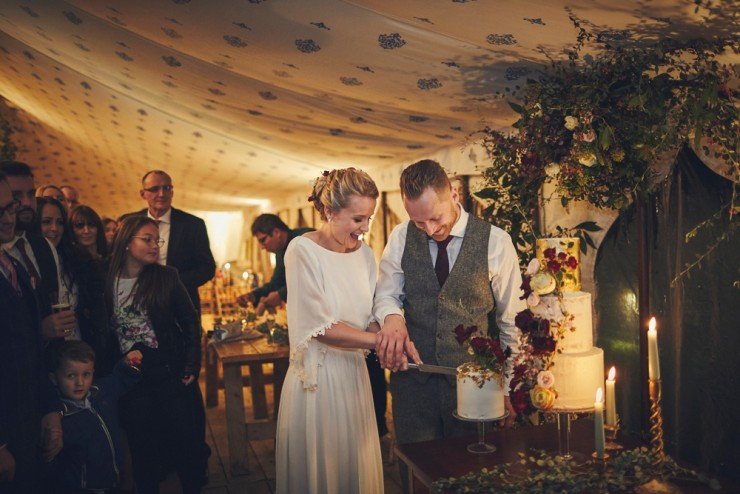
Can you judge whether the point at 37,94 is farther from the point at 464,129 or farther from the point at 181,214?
the point at 464,129

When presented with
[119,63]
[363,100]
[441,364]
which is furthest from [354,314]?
[119,63]

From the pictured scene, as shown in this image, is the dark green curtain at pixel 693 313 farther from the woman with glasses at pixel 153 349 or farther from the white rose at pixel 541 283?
the woman with glasses at pixel 153 349

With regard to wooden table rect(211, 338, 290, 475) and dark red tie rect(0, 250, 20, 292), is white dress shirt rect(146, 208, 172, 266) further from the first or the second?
dark red tie rect(0, 250, 20, 292)

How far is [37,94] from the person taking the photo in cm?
586

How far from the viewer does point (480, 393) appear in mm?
1775

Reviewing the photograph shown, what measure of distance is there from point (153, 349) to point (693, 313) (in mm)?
2510

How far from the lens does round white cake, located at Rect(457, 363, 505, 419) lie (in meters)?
1.76

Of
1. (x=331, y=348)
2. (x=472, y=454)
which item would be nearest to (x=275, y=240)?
(x=331, y=348)

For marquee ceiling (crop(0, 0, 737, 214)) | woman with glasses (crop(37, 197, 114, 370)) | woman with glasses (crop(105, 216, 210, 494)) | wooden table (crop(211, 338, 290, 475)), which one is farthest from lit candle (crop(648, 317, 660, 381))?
wooden table (crop(211, 338, 290, 475))

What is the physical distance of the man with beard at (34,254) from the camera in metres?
2.43

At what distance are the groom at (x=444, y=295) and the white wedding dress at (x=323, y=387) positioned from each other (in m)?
0.14

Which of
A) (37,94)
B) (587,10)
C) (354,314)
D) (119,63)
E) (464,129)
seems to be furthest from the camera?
(37,94)

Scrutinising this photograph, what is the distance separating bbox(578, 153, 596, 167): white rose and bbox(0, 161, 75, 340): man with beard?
2146 mm

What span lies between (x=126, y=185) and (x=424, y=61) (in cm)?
842
